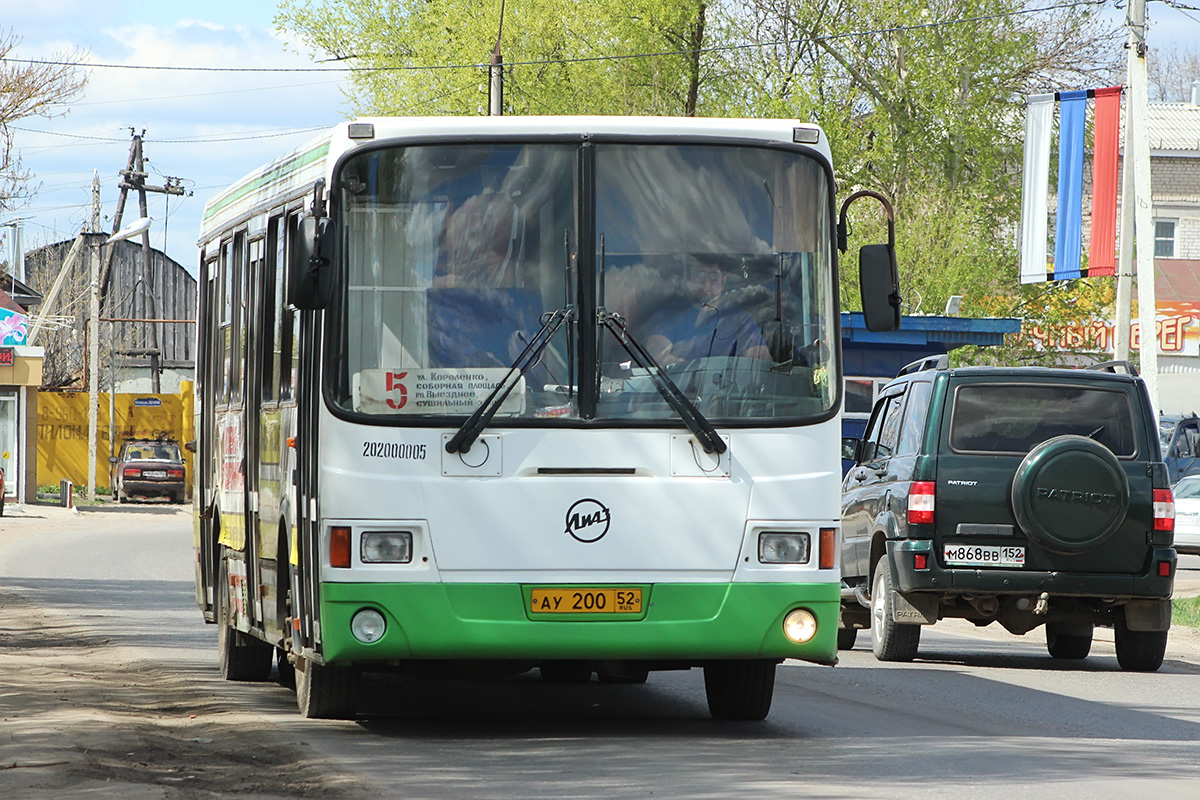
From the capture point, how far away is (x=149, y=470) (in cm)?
4884

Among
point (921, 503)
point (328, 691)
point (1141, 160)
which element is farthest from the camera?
point (1141, 160)

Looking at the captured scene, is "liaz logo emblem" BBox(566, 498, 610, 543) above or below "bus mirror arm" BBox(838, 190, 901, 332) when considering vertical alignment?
below

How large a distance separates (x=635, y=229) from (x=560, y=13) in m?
31.1

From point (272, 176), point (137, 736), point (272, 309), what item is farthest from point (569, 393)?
point (272, 176)

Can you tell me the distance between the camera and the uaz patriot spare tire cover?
1239cm

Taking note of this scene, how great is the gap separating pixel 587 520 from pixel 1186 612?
38.8ft

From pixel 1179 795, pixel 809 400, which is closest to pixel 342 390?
pixel 809 400

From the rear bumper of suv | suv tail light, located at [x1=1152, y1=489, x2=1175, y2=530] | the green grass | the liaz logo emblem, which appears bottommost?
the green grass

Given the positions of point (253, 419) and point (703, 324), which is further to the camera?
point (253, 419)

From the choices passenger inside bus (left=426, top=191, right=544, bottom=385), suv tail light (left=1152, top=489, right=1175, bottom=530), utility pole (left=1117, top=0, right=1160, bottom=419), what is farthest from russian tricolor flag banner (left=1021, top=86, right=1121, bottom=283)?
passenger inside bus (left=426, top=191, right=544, bottom=385)

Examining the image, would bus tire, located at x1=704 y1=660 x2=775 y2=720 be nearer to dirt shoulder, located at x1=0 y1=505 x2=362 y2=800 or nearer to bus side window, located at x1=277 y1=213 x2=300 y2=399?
dirt shoulder, located at x1=0 y1=505 x2=362 y2=800

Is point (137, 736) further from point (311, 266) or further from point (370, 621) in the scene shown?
point (311, 266)

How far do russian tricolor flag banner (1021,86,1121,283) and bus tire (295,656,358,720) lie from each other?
14.4 meters

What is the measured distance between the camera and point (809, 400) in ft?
29.1
